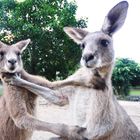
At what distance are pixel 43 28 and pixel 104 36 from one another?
1679 centimetres

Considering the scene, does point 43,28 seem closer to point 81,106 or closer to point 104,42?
point 104,42

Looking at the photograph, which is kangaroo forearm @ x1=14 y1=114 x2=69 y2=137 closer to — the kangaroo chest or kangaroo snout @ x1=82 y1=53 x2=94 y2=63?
the kangaroo chest

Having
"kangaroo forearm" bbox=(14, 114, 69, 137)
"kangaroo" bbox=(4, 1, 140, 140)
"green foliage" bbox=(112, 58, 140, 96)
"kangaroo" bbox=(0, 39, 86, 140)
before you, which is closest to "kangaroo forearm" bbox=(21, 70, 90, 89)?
"kangaroo" bbox=(4, 1, 140, 140)

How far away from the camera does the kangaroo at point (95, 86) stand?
3.12 metres

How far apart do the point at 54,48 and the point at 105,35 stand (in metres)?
16.0

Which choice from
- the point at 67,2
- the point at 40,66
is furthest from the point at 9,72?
the point at 67,2

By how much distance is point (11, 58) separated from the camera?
3645mm

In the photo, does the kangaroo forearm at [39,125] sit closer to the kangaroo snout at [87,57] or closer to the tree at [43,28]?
the kangaroo snout at [87,57]

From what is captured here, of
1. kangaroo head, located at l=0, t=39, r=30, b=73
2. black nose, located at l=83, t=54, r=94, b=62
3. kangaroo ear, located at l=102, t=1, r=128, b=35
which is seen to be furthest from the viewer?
kangaroo head, located at l=0, t=39, r=30, b=73

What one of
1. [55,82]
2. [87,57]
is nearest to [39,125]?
[55,82]

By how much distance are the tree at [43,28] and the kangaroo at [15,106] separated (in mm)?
13267

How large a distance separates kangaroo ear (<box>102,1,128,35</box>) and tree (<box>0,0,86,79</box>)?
13.8m

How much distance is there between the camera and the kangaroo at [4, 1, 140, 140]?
123 inches

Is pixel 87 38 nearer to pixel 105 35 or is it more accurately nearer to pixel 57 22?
pixel 105 35
